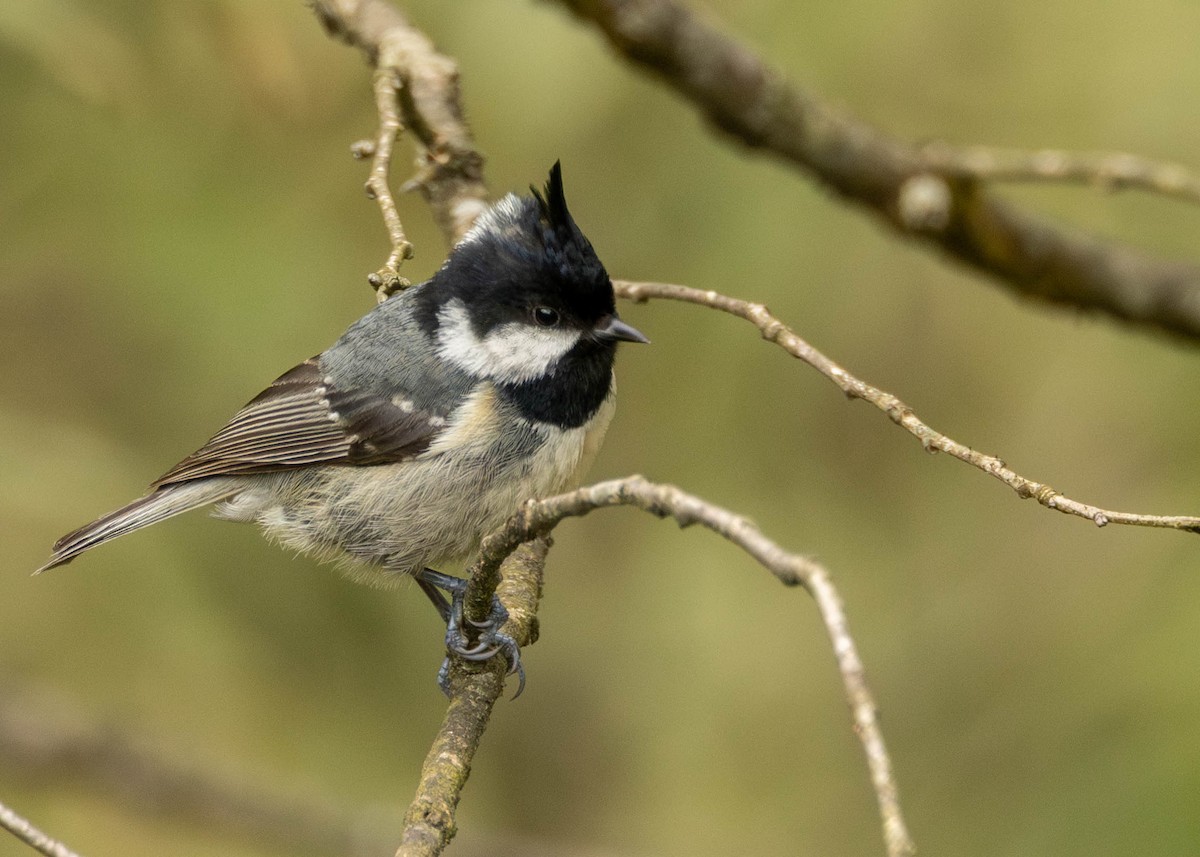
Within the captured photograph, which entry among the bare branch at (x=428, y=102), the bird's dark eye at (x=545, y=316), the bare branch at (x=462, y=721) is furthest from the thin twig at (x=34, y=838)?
the bare branch at (x=428, y=102)

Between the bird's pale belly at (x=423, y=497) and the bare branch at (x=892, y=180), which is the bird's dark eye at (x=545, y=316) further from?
the bare branch at (x=892, y=180)

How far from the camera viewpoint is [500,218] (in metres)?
2.84

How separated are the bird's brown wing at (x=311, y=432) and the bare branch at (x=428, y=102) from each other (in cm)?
54

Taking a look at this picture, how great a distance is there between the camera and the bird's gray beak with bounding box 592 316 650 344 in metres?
2.79

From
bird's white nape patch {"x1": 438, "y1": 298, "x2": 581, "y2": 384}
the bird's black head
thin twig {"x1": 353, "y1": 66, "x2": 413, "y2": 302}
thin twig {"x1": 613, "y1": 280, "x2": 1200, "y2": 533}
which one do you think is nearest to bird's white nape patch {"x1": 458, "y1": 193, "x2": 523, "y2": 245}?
the bird's black head

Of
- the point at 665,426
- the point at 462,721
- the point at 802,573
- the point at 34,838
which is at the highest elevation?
the point at 665,426

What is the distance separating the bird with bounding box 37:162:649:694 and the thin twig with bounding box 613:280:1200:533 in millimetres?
474

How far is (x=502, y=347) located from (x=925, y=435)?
1355mm

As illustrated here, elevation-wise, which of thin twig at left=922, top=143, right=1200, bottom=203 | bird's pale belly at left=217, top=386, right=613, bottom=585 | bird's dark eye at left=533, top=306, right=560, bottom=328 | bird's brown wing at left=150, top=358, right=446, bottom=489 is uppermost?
thin twig at left=922, top=143, right=1200, bottom=203

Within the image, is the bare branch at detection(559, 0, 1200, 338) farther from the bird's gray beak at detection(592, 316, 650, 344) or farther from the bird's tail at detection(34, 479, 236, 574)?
the bird's tail at detection(34, 479, 236, 574)

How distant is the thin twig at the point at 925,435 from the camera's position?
5.35ft

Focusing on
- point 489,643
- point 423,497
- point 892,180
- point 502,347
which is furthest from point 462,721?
point 892,180

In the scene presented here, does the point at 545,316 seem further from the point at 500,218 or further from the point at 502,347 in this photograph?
the point at 500,218

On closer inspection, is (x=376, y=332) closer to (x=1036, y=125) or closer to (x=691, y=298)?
(x=691, y=298)
